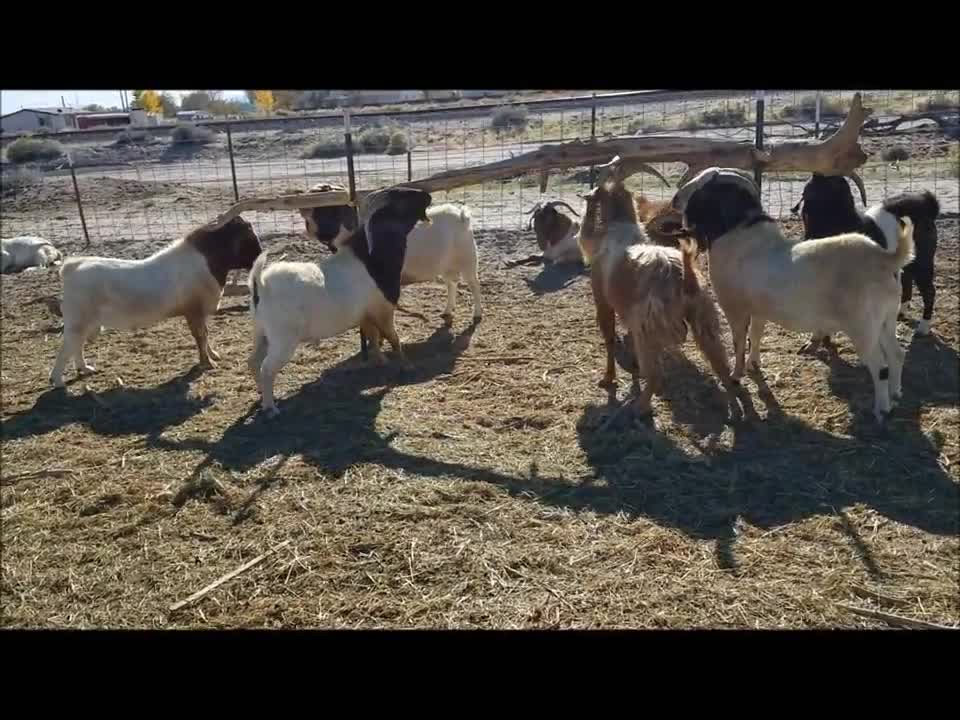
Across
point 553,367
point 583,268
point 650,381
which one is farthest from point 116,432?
point 583,268

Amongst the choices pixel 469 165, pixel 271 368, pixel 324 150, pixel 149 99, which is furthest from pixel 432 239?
pixel 324 150

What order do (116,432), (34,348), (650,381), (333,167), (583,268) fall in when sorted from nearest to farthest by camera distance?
(650,381) < (116,432) < (34,348) < (583,268) < (333,167)

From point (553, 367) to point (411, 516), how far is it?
2932 millimetres

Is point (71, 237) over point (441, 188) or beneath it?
beneath

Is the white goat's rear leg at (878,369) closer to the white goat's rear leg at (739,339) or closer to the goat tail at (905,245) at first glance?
the goat tail at (905,245)

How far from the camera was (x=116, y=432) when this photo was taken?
6324 mm

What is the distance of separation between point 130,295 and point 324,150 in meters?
20.7

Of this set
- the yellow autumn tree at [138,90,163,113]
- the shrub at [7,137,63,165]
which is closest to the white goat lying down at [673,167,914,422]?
the yellow autumn tree at [138,90,163,113]

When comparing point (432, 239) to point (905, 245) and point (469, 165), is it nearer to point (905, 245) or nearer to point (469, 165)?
point (905, 245)

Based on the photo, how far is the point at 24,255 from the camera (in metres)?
13.2

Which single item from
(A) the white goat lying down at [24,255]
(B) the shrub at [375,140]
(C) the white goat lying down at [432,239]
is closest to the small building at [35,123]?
(A) the white goat lying down at [24,255]

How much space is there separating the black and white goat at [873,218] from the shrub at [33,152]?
30729 mm

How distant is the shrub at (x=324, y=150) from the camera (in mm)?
25178

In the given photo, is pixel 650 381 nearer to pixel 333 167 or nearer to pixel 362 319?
pixel 362 319
